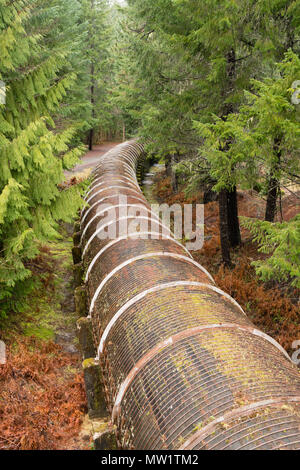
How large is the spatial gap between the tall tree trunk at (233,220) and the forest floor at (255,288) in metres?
0.32

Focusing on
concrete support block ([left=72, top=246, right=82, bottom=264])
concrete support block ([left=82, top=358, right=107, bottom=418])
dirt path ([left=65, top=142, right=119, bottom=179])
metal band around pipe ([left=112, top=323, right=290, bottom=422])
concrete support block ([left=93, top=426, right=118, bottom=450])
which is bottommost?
concrete support block ([left=93, top=426, right=118, bottom=450])

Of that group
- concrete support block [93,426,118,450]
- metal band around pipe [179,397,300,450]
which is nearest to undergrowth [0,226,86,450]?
concrete support block [93,426,118,450]

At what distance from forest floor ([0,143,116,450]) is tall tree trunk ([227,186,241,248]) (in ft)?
20.9

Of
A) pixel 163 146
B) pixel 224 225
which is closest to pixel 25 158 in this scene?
pixel 163 146

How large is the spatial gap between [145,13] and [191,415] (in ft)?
38.1

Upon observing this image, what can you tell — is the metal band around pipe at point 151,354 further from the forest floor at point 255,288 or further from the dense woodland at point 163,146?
the forest floor at point 255,288

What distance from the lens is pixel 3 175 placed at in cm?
665

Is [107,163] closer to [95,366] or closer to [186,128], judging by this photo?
[186,128]

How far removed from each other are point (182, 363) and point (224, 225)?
7088 millimetres

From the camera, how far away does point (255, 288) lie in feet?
33.4

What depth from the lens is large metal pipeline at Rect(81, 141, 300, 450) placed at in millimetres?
3268

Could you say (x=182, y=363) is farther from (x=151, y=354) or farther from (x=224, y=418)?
(x=224, y=418)

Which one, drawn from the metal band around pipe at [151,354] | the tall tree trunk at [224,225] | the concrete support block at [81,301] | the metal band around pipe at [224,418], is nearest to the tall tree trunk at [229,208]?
the tall tree trunk at [224,225]

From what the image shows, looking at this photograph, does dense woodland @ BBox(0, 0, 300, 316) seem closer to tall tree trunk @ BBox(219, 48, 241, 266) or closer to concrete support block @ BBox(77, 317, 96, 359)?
tall tree trunk @ BBox(219, 48, 241, 266)
